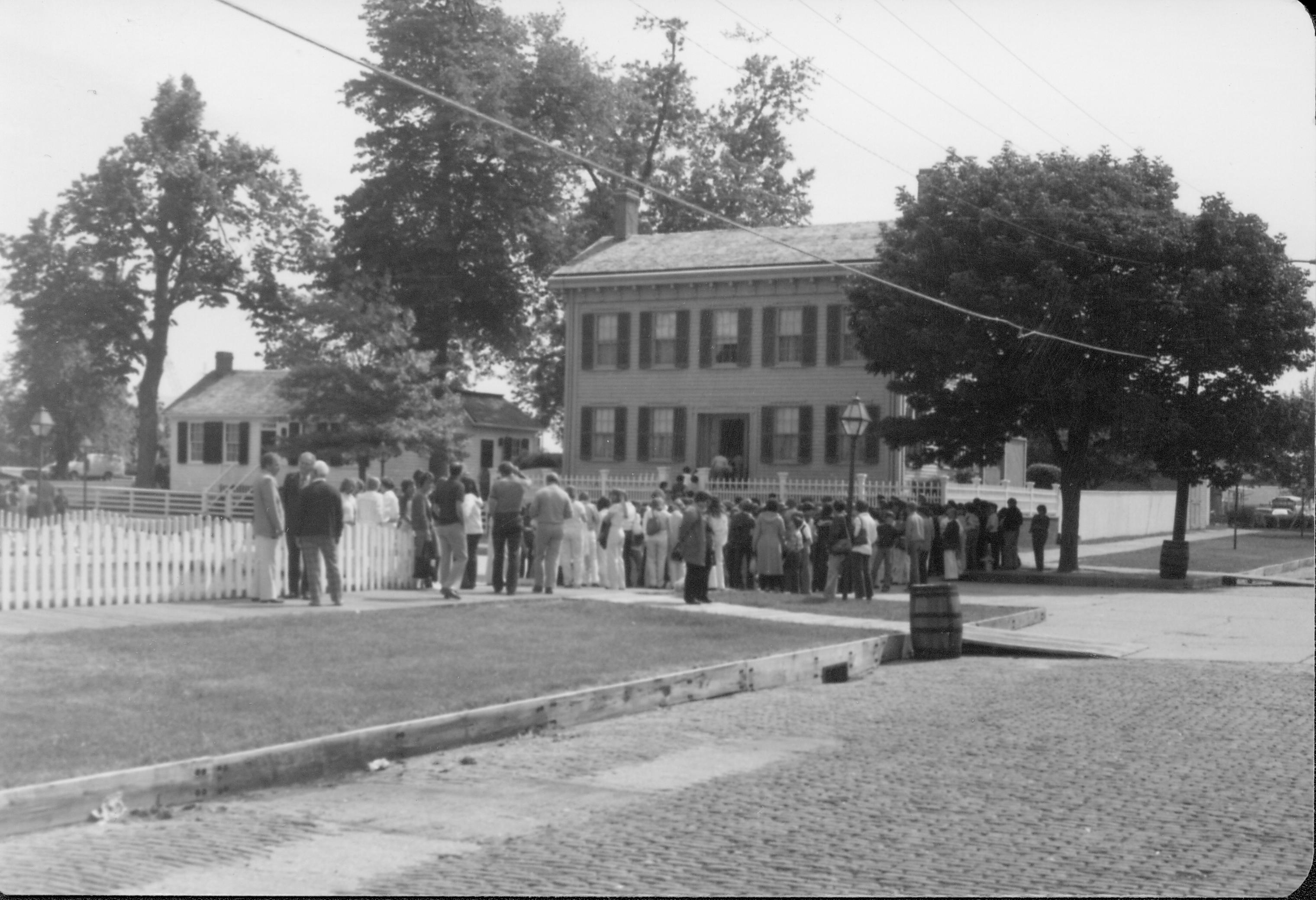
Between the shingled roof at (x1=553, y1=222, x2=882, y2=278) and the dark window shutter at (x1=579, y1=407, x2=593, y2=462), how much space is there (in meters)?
4.04

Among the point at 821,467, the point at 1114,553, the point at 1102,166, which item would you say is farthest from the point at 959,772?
the point at 1114,553

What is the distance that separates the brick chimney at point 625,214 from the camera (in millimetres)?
46250

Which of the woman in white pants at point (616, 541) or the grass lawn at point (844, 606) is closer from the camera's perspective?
the grass lawn at point (844, 606)

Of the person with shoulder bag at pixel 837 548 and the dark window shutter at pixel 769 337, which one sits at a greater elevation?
the dark window shutter at pixel 769 337

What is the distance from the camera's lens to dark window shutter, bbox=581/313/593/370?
43.3 meters

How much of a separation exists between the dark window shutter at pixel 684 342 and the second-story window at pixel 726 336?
82 centimetres

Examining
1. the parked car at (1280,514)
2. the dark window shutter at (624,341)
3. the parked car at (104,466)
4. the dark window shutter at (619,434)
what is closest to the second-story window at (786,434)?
→ the dark window shutter at (619,434)

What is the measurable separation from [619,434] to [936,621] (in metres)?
26.6

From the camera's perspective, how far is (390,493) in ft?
74.2

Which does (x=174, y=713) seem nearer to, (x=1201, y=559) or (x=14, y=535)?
(x=14, y=535)

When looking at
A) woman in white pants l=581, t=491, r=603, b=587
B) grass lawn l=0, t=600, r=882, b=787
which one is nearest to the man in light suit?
grass lawn l=0, t=600, r=882, b=787

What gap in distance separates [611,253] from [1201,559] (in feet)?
62.1

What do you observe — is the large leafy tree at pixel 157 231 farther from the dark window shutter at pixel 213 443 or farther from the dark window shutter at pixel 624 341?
the dark window shutter at pixel 213 443

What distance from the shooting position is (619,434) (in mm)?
42812
